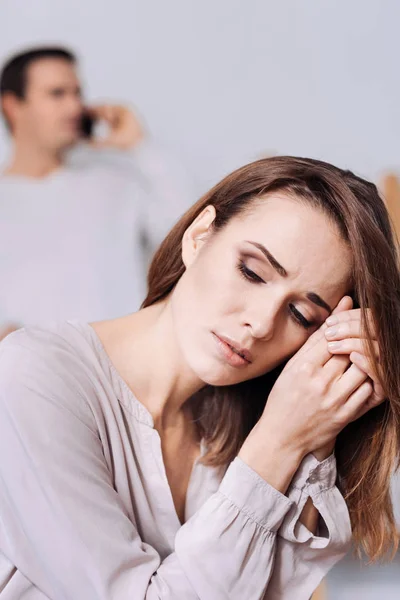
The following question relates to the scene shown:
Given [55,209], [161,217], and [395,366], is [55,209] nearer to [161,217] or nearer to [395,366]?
[161,217]

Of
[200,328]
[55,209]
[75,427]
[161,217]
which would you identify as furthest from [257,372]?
[55,209]

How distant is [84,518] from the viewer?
0.82m

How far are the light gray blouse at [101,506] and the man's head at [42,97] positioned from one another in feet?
3.19

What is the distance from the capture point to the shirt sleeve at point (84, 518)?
818mm

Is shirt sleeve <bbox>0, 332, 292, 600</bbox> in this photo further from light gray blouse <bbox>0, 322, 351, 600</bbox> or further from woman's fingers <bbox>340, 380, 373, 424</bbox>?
woman's fingers <bbox>340, 380, 373, 424</bbox>

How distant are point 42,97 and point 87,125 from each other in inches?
5.3

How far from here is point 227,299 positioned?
34.6 inches

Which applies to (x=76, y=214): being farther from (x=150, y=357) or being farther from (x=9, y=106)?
(x=150, y=357)

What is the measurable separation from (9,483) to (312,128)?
3.35ft

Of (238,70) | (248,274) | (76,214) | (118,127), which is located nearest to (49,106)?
(118,127)

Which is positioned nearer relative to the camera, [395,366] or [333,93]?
[395,366]

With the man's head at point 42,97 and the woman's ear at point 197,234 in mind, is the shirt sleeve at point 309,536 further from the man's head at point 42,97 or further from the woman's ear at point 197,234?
the man's head at point 42,97

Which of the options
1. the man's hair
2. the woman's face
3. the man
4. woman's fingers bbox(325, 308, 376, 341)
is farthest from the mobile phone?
woman's fingers bbox(325, 308, 376, 341)

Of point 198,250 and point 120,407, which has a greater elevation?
point 198,250
